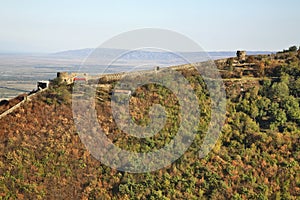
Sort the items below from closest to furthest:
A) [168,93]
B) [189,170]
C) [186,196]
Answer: [186,196], [189,170], [168,93]

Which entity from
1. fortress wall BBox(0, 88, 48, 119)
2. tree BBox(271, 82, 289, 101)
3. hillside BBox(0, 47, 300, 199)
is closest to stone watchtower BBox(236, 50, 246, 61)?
hillside BBox(0, 47, 300, 199)

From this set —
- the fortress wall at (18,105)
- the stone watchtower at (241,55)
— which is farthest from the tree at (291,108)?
the fortress wall at (18,105)

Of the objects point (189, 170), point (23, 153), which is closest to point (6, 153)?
point (23, 153)

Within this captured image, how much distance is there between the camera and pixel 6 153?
13.2 m

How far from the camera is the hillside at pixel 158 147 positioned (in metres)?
12.3

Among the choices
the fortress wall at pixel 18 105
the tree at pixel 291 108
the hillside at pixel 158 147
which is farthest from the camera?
the tree at pixel 291 108

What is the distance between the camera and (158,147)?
13.7 metres

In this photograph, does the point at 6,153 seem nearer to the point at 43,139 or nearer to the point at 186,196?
the point at 43,139

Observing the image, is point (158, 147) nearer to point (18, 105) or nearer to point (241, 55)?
point (18, 105)

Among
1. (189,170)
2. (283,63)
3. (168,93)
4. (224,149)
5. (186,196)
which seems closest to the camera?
(186,196)

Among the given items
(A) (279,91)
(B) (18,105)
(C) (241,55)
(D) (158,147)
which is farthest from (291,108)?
(B) (18,105)

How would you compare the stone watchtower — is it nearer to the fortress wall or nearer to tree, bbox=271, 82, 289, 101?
tree, bbox=271, 82, 289, 101

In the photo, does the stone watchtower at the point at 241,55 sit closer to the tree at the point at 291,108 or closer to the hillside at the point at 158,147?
the hillside at the point at 158,147

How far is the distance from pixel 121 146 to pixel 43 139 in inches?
104
